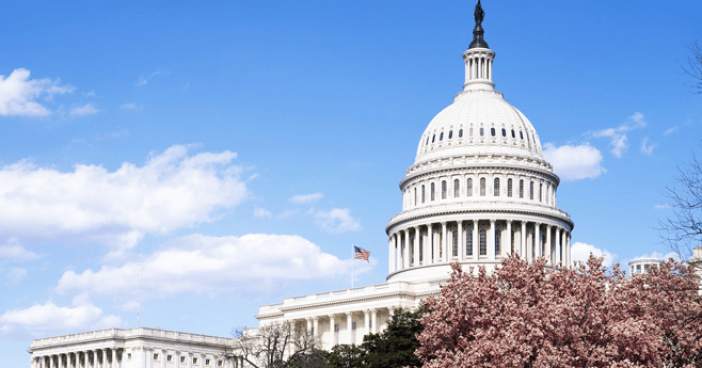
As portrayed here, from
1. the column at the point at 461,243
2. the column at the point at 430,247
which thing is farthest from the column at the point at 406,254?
the column at the point at 461,243

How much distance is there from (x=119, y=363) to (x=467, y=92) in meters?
60.0

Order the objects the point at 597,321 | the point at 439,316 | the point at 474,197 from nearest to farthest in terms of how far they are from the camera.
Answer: the point at 597,321 → the point at 439,316 → the point at 474,197

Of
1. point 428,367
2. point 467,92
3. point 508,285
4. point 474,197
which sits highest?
point 467,92

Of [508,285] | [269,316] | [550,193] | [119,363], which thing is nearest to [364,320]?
[269,316]

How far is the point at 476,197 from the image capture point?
14888cm

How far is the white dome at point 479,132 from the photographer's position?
152125 millimetres

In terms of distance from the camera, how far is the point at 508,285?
65125 millimetres

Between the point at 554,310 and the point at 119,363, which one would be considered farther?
the point at 119,363

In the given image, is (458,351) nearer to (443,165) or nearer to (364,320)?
(364,320)

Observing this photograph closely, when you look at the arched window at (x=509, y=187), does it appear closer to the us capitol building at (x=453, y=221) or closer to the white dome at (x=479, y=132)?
the us capitol building at (x=453, y=221)

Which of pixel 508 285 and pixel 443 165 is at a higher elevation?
pixel 443 165

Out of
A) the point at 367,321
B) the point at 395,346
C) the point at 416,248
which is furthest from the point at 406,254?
the point at 395,346

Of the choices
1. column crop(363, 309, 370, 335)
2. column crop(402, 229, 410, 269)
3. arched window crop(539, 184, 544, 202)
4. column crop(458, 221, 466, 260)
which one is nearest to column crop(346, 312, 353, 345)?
column crop(363, 309, 370, 335)

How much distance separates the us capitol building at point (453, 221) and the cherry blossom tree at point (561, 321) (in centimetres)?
6976
